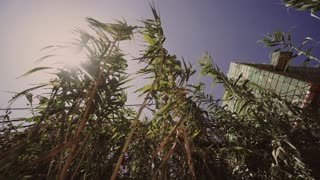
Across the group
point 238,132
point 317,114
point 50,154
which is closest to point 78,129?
point 50,154

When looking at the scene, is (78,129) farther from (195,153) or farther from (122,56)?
(195,153)

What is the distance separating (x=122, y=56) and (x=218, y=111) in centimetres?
141

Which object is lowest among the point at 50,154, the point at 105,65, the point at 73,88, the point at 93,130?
the point at 50,154

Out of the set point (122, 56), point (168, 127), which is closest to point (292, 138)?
point (168, 127)

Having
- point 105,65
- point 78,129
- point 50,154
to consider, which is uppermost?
point 105,65

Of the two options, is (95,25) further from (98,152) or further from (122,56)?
(98,152)

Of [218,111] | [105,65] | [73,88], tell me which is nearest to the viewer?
[73,88]

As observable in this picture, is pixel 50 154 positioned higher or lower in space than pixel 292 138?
lower

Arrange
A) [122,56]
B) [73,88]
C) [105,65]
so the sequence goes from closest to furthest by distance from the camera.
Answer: [73,88] → [105,65] → [122,56]

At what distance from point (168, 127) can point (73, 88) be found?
3.25 ft

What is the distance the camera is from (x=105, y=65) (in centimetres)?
245

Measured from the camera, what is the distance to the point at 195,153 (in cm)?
273

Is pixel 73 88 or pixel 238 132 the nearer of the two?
pixel 73 88

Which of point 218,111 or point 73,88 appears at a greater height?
point 218,111
